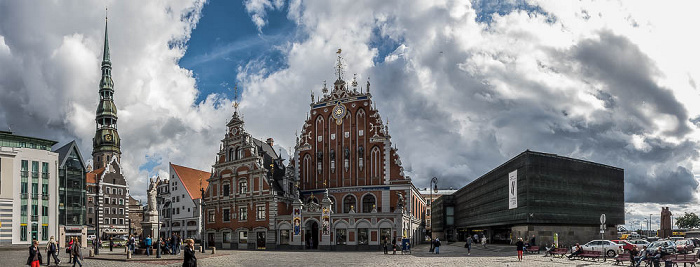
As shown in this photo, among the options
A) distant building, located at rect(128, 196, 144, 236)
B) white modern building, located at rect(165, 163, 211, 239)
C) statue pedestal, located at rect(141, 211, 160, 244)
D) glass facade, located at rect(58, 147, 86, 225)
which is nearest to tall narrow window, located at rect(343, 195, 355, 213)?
statue pedestal, located at rect(141, 211, 160, 244)

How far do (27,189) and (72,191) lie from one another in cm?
1046

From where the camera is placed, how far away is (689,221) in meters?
150

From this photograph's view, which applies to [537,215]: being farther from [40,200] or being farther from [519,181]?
[40,200]

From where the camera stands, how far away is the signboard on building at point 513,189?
198 feet

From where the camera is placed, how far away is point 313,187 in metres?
68.7

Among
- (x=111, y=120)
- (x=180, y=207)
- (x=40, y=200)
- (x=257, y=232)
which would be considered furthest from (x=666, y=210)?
(x=111, y=120)

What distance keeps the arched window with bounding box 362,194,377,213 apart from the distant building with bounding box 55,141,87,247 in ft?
132

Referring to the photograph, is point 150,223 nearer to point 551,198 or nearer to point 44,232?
point 44,232

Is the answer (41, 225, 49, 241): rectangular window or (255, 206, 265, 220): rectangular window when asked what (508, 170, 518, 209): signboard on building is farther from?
(41, 225, 49, 241): rectangular window

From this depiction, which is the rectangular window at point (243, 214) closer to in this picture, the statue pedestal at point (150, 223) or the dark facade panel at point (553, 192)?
the statue pedestal at point (150, 223)

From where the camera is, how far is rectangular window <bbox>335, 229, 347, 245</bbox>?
5944 centimetres

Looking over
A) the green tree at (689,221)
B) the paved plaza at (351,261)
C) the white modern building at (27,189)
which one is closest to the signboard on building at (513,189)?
the paved plaza at (351,261)

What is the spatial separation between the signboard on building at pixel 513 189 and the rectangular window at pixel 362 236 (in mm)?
16465

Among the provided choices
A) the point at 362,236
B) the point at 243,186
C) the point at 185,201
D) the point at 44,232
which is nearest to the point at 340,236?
the point at 362,236
